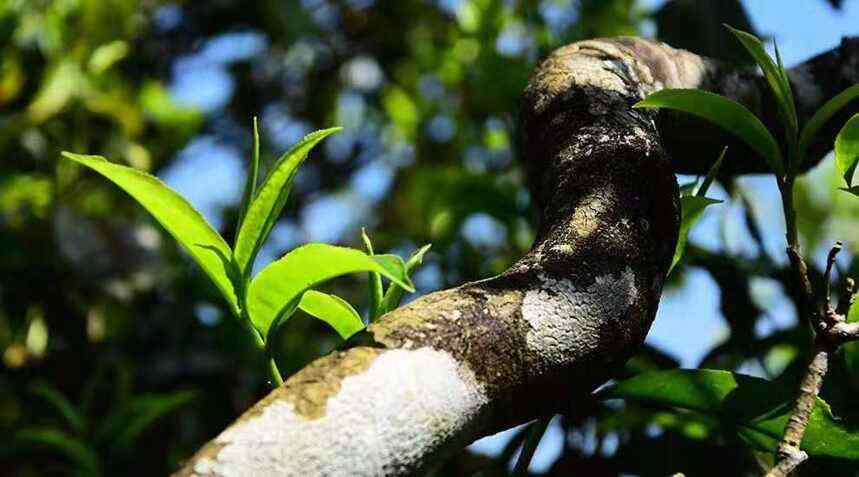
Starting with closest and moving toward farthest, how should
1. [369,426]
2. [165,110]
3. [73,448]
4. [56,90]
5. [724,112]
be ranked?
[369,426], [724,112], [73,448], [56,90], [165,110]

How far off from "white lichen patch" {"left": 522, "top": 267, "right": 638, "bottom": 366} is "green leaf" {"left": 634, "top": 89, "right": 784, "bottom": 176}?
0.13 metres

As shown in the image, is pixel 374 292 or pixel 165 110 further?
pixel 165 110

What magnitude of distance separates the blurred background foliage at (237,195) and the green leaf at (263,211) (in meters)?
0.45

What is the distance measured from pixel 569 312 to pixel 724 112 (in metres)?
0.21

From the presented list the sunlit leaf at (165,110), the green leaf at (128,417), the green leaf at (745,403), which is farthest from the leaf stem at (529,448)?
the sunlit leaf at (165,110)

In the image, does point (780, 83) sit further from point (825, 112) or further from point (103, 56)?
point (103, 56)

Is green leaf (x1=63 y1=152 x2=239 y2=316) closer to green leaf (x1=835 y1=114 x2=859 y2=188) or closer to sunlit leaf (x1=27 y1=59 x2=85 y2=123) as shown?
green leaf (x1=835 y1=114 x2=859 y2=188)

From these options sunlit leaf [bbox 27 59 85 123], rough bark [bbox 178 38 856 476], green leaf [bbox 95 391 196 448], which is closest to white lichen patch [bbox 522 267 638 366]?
rough bark [bbox 178 38 856 476]

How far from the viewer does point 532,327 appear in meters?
0.53

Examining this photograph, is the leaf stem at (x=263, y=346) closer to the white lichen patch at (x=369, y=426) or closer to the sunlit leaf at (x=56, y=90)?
the white lichen patch at (x=369, y=426)

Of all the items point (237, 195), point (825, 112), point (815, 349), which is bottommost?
point (237, 195)

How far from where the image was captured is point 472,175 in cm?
161

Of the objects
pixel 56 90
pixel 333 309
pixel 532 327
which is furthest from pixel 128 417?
pixel 532 327

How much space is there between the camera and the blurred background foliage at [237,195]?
3.88ft
